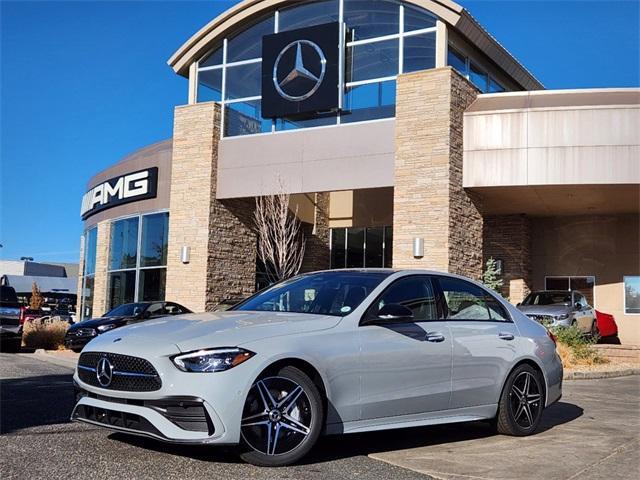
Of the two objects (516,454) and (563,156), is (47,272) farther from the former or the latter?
(516,454)

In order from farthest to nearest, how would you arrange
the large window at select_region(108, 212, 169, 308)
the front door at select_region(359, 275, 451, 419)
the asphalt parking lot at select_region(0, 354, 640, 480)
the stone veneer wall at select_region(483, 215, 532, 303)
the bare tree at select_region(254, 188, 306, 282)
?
1. the large window at select_region(108, 212, 169, 308)
2. the stone veneer wall at select_region(483, 215, 532, 303)
3. the bare tree at select_region(254, 188, 306, 282)
4. the front door at select_region(359, 275, 451, 419)
5. the asphalt parking lot at select_region(0, 354, 640, 480)

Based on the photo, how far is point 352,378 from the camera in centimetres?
567

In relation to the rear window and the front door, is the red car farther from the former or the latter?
the rear window

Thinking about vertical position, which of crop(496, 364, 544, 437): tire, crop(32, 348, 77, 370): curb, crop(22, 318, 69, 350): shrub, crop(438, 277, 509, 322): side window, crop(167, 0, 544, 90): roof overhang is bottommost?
crop(32, 348, 77, 370): curb

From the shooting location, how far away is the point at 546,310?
58.7ft

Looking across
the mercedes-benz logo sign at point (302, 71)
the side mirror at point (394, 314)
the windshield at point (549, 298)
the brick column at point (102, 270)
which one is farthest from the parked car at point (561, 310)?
the brick column at point (102, 270)

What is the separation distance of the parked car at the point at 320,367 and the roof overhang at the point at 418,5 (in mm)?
13408

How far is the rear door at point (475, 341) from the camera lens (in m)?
6.52

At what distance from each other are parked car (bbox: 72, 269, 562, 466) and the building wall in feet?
55.7

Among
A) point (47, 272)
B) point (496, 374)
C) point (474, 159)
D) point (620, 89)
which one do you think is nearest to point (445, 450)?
point (496, 374)

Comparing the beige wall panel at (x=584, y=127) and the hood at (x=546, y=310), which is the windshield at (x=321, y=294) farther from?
the beige wall panel at (x=584, y=127)

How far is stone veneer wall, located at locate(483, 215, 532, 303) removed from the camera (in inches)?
929

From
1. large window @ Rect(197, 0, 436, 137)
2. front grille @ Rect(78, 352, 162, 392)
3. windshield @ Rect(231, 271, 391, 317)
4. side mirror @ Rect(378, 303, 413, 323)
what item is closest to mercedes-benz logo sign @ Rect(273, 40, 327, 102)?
large window @ Rect(197, 0, 436, 137)

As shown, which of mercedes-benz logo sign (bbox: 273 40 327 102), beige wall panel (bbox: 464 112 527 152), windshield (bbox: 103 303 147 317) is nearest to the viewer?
beige wall panel (bbox: 464 112 527 152)
